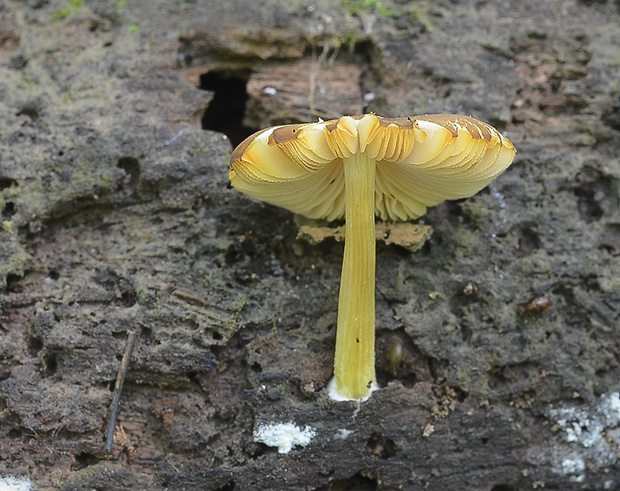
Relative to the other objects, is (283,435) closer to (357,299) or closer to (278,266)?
(357,299)

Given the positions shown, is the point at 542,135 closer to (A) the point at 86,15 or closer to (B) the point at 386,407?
(B) the point at 386,407

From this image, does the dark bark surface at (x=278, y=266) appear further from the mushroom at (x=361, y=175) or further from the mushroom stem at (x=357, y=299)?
the mushroom at (x=361, y=175)

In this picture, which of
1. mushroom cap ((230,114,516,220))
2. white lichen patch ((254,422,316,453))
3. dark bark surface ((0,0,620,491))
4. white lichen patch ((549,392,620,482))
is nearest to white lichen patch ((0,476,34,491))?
dark bark surface ((0,0,620,491))

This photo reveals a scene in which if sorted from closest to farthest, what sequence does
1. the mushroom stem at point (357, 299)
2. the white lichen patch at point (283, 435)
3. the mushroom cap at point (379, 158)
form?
the mushroom cap at point (379, 158) → the mushroom stem at point (357, 299) → the white lichen patch at point (283, 435)

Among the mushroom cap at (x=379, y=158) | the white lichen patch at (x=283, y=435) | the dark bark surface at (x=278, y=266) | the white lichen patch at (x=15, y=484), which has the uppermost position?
the mushroom cap at (x=379, y=158)

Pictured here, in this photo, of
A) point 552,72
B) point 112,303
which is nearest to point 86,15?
point 112,303

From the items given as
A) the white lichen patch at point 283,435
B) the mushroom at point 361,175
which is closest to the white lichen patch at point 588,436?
the mushroom at point 361,175
